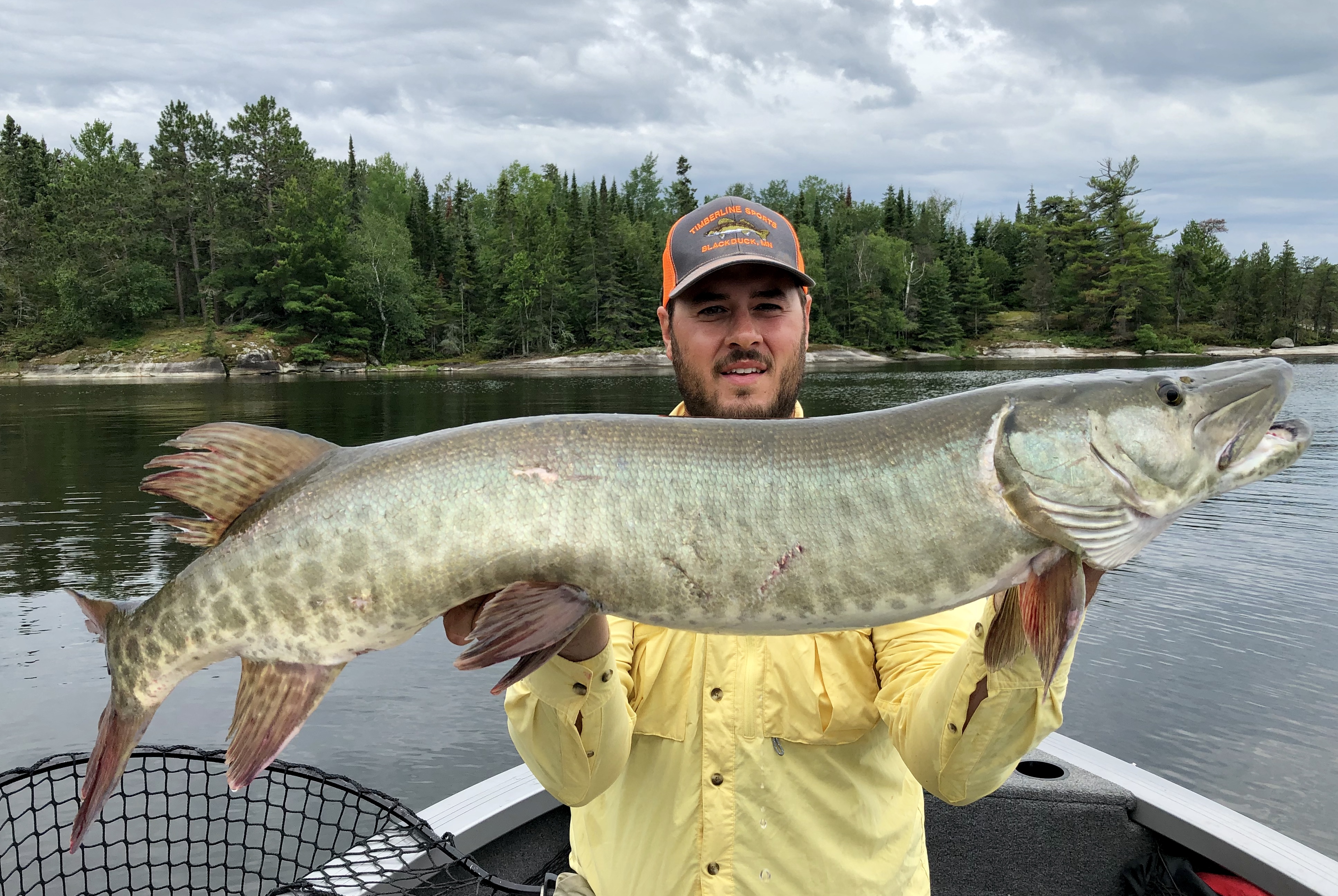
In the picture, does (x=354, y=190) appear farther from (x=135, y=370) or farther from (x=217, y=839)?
(x=217, y=839)

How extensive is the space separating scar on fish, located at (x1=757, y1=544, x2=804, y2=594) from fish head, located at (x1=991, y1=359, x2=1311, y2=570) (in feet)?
1.57

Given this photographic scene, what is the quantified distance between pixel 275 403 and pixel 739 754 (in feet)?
100

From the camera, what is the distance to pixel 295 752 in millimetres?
6012

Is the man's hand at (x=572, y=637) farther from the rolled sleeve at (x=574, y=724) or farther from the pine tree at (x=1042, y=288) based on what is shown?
the pine tree at (x=1042, y=288)

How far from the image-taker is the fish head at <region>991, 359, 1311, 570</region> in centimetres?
184

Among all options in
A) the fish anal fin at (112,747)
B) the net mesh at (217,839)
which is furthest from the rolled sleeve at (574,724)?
the fish anal fin at (112,747)

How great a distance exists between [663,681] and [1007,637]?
3.13ft

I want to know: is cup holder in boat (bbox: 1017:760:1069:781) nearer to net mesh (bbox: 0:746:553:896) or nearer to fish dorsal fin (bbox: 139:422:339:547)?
net mesh (bbox: 0:746:553:896)

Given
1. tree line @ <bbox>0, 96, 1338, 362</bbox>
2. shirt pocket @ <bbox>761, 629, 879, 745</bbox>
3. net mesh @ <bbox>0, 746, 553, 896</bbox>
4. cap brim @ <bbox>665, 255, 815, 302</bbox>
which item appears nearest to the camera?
shirt pocket @ <bbox>761, 629, 879, 745</bbox>

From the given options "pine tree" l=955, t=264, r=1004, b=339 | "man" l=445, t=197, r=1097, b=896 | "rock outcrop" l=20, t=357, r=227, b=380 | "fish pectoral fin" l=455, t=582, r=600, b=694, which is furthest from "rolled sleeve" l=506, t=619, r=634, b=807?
"pine tree" l=955, t=264, r=1004, b=339

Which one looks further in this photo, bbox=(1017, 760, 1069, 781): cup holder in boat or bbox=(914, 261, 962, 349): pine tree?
bbox=(914, 261, 962, 349): pine tree

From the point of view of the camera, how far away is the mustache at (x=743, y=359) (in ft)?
10.4

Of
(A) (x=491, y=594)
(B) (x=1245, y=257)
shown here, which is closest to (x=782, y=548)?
(A) (x=491, y=594)

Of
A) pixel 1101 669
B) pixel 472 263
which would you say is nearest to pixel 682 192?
pixel 472 263
